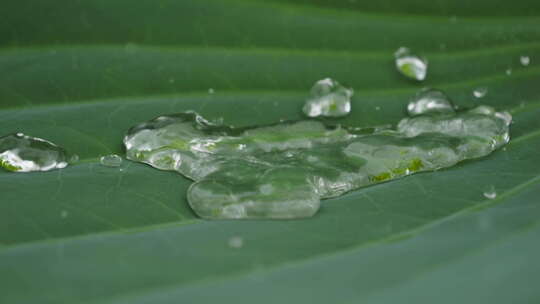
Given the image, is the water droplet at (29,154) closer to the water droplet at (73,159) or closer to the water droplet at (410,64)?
the water droplet at (73,159)

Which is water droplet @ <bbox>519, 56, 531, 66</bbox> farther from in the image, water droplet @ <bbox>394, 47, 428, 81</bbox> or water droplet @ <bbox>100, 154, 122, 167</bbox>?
water droplet @ <bbox>100, 154, 122, 167</bbox>

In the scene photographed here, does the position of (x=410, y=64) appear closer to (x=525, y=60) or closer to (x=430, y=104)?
(x=430, y=104)

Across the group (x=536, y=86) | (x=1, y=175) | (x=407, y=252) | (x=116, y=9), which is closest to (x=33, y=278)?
(x=1, y=175)

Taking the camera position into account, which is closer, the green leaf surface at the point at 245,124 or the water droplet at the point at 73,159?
the green leaf surface at the point at 245,124

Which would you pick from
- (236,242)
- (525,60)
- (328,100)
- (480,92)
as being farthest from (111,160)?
(525,60)

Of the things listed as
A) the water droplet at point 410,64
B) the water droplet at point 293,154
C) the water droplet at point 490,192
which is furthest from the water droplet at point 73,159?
the water droplet at point 410,64

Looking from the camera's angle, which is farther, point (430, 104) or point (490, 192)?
point (430, 104)
